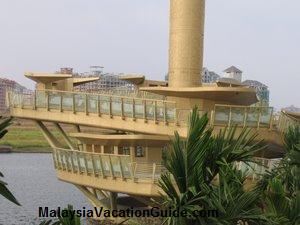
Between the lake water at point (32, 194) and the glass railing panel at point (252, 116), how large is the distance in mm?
10226

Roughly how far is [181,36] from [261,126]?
6.44 m

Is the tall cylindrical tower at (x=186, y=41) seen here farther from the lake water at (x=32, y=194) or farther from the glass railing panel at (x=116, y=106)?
the lake water at (x=32, y=194)

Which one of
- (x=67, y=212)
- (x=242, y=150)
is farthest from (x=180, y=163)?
(x=67, y=212)

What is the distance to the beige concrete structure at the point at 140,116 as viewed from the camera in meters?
20.8

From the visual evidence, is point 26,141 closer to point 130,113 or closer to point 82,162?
point 82,162

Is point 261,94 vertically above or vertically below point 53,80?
below

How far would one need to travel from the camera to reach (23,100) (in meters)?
24.6

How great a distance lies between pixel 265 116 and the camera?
21188mm

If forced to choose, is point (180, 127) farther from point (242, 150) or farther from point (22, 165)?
point (22, 165)

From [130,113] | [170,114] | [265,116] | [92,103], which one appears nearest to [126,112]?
[130,113]

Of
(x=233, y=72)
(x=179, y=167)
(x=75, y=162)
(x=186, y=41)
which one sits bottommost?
(x=75, y=162)

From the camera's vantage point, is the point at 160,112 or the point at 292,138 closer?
the point at 292,138

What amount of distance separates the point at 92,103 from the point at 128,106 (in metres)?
1.85

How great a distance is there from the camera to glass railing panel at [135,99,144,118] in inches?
860
